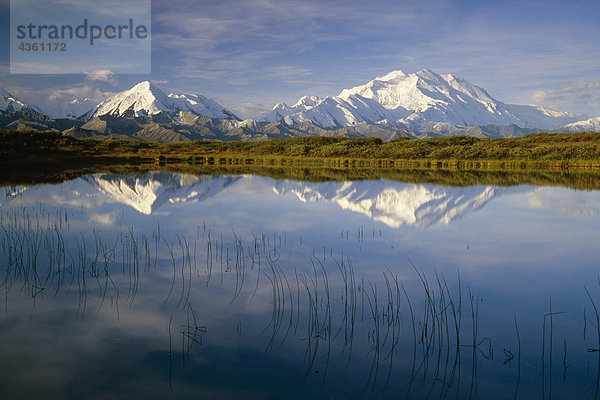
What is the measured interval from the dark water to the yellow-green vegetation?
6439cm

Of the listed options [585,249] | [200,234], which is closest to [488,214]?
[585,249]

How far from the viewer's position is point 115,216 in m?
24.0

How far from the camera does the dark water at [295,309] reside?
757 cm

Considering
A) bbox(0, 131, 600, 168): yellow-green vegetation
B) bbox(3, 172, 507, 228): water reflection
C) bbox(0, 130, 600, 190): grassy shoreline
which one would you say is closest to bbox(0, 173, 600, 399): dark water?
bbox(3, 172, 507, 228): water reflection

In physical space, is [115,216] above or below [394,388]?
above

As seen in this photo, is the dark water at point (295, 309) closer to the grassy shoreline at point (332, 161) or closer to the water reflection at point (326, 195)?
the water reflection at point (326, 195)

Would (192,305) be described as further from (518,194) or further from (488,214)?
(518,194)

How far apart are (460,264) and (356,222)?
8.94m

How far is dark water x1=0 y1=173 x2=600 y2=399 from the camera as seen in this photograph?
7.57m

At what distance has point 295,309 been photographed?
10.7m

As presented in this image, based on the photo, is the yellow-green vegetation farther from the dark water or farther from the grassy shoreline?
the dark water

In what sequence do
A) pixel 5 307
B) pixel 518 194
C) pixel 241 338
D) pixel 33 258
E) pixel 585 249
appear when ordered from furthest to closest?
pixel 518 194
pixel 585 249
pixel 33 258
pixel 5 307
pixel 241 338

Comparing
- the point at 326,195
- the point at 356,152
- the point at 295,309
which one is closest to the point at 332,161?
the point at 356,152

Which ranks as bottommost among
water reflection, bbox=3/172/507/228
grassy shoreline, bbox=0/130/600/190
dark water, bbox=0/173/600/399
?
dark water, bbox=0/173/600/399
